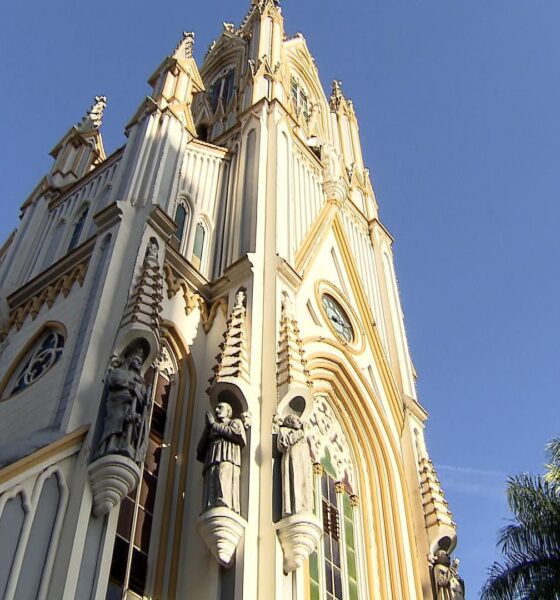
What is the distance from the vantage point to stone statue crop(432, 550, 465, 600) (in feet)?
48.7

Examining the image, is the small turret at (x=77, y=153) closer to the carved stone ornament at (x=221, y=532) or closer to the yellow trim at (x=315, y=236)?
the yellow trim at (x=315, y=236)

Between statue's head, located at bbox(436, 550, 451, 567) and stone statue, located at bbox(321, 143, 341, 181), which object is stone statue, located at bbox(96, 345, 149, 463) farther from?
stone statue, located at bbox(321, 143, 341, 181)

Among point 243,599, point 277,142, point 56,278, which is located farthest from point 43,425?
point 277,142

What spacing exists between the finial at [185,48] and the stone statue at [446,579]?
1368 cm

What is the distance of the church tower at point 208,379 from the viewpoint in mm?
10016

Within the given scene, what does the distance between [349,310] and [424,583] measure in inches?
256

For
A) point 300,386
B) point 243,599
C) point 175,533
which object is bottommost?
point 243,599

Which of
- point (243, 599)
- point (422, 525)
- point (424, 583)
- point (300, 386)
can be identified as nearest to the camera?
point (243, 599)

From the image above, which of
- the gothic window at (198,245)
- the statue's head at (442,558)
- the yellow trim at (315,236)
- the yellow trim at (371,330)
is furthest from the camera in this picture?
the yellow trim at (371,330)

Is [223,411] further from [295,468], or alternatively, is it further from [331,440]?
[331,440]

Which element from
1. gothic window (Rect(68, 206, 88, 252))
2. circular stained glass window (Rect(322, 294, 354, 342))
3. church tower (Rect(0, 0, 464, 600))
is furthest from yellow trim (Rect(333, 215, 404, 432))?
gothic window (Rect(68, 206, 88, 252))

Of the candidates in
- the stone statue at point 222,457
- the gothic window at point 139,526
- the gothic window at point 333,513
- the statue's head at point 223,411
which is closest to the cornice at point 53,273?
the gothic window at point 139,526

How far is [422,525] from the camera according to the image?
16172 millimetres

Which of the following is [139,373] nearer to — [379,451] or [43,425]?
[43,425]
